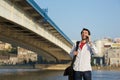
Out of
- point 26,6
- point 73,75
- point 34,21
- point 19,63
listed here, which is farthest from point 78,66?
point 19,63

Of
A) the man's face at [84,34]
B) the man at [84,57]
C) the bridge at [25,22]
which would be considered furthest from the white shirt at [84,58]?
the bridge at [25,22]

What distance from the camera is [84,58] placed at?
26.4 ft

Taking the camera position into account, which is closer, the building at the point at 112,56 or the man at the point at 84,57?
the man at the point at 84,57

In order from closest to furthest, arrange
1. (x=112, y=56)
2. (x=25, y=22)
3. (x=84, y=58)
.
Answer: (x=84, y=58)
(x=25, y=22)
(x=112, y=56)

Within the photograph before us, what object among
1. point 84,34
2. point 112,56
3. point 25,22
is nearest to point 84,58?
point 84,34

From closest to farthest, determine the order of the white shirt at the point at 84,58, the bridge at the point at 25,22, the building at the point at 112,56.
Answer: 1. the white shirt at the point at 84,58
2. the bridge at the point at 25,22
3. the building at the point at 112,56

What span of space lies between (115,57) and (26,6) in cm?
12845

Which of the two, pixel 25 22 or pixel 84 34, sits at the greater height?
pixel 25 22

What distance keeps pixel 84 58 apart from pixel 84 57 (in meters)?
0.02

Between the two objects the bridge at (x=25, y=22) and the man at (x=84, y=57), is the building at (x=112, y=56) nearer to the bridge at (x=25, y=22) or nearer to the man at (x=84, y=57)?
the bridge at (x=25, y=22)

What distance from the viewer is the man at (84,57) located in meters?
7.98

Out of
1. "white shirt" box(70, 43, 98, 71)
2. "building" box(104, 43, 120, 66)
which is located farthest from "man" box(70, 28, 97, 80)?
"building" box(104, 43, 120, 66)

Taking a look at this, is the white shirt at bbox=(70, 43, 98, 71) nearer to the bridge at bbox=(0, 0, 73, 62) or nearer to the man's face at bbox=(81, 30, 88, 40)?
the man's face at bbox=(81, 30, 88, 40)

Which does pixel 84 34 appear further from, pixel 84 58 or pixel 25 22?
pixel 25 22
